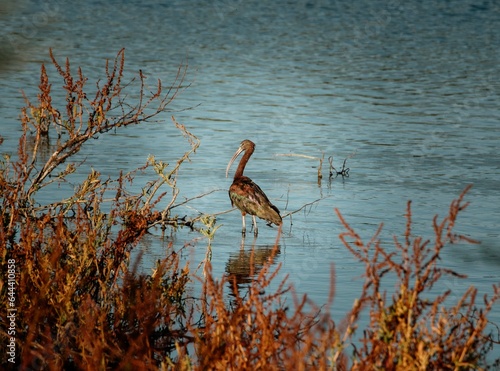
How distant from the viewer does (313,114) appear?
24.2m

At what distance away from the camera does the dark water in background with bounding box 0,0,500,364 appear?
12312 mm

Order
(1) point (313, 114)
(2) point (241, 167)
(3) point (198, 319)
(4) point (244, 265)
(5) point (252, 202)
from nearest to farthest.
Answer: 1. (3) point (198, 319)
2. (4) point (244, 265)
3. (5) point (252, 202)
4. (2) point (241, 167)
5. (1) point (313, 114)

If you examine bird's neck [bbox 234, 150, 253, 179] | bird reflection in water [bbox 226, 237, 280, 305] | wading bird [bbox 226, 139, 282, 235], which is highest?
bird's neck [bbox 234, 150, 253, 179]

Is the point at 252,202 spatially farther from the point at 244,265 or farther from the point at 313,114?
the point at 313,114

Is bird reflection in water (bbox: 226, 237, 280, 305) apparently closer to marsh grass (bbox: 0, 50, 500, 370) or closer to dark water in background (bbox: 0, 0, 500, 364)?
dark water in background (bbox: 0, 0, 500, 364)

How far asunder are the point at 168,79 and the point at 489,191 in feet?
48.5

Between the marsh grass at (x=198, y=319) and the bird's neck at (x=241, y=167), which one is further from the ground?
the bird's neck at (x=241, y=167)

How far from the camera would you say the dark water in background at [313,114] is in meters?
12.3

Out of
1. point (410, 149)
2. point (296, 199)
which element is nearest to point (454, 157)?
point (410, 149)

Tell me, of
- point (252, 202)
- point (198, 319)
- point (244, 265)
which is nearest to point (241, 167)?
point (252, 202)

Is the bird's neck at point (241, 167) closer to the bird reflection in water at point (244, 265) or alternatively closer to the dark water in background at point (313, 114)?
the dark water in background at point (313, 114)

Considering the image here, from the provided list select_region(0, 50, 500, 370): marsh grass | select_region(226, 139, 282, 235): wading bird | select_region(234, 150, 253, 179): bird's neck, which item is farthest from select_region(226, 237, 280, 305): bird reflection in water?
select_region(234, 150, 253, 179): bird's neck

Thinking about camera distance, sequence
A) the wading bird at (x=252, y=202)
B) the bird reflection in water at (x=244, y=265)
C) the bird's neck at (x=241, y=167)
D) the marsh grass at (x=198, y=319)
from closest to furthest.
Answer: the marsh grass at (x=198, y=319), the bird reflection in water at (x=244, y=265), the wading bird at (x=252, y=202), the bird's neck at (x=241, y=167)

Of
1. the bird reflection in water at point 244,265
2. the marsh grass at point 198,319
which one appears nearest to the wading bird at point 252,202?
the bird reflection in water at point 244,265
